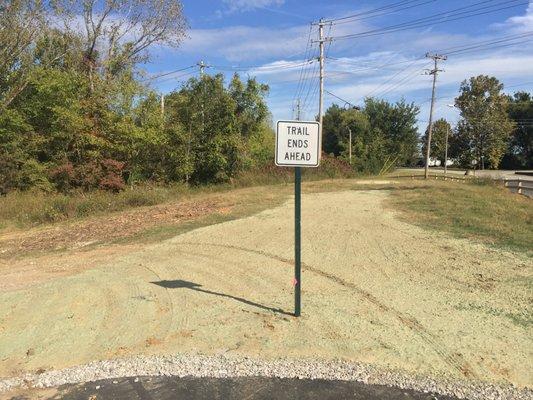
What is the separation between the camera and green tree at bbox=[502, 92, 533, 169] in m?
72.3

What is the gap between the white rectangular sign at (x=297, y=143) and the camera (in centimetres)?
486

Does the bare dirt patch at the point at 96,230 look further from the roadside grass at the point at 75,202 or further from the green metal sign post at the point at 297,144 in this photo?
the green metal sign post at the point at 297,144

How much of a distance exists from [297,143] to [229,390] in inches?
94.9

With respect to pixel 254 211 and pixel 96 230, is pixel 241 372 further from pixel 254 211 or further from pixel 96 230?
pixel 254 211

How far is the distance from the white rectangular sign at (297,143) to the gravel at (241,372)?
1906 mm

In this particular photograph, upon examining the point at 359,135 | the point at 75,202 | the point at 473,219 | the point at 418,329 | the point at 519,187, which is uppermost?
the point at 359,135

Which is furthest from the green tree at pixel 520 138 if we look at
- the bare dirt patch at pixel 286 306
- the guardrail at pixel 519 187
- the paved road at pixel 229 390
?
the paved road at pixel 229 390

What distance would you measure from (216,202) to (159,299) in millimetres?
11177

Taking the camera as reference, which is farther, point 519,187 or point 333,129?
point 333,129

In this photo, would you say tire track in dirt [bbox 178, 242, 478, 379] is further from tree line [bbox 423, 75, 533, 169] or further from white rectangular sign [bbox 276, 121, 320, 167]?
tree line [bbox 423, 75, 533, 169]

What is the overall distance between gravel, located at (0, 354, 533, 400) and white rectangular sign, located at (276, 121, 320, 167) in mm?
1906

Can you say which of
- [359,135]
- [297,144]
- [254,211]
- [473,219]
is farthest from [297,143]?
[359,135]

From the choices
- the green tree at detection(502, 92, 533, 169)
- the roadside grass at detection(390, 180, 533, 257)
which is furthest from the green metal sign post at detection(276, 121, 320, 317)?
the green tree at detection(502, 92, 533, 169)

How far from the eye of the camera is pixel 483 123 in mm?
63500
